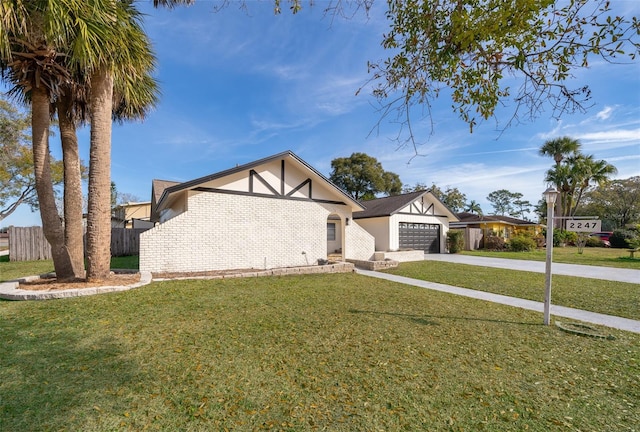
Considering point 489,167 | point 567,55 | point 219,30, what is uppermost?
point 219,30

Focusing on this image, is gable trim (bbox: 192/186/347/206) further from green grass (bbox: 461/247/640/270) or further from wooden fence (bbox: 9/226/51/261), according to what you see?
green grass (bbox: 461/247/640/270)

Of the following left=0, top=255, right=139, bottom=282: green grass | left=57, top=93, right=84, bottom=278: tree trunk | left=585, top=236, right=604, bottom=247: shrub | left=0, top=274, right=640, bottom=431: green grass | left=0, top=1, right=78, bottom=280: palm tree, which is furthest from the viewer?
left=585, top=236, right=604, bottom=247: shrub

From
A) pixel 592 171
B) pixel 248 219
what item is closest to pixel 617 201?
pixel 592 171

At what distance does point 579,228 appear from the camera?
5246 millimetres

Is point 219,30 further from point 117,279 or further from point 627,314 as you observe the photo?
point 627,314

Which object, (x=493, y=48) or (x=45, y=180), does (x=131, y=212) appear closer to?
(x=45, y=180)

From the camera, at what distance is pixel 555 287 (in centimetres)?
852

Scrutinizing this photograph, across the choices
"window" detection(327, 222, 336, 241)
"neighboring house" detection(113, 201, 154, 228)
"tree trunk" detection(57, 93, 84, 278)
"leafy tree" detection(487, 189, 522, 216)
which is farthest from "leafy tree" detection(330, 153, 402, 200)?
"leafy tree" detection(487, 189, 522, 216)

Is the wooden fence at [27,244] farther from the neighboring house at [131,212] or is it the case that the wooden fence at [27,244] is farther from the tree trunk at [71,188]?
the neighboring house at [131,212]

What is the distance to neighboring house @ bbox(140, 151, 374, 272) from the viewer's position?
9.73m

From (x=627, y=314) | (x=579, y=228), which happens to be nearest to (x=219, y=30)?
(x=579, y=228)

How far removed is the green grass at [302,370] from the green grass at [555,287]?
85.7 inches

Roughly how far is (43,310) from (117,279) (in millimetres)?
2321

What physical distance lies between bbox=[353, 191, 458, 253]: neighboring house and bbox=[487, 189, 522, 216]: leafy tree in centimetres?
6036
